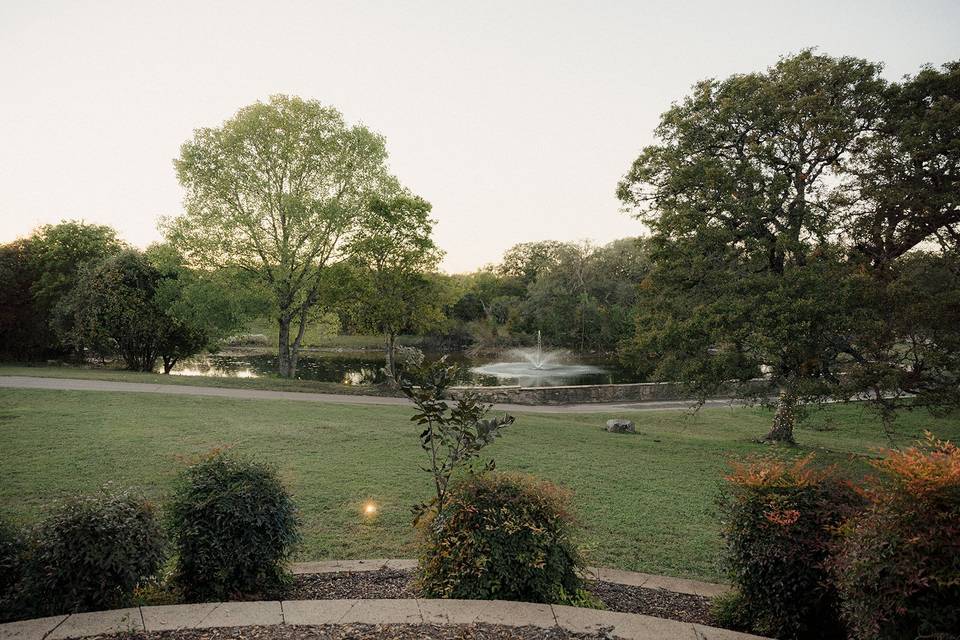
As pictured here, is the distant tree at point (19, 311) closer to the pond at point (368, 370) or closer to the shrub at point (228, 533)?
the pond at point (368, 370)

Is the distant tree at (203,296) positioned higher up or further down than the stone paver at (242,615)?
higher up

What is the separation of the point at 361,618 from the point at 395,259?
67.3 feet

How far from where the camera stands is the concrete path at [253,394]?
17.6 m

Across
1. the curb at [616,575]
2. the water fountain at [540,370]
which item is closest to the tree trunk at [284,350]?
the water fountain at [540,370]

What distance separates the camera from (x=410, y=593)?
14.6 ft

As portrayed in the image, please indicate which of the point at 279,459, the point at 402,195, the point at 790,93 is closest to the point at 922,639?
the point at 279,459

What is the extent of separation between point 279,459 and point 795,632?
8178 mm

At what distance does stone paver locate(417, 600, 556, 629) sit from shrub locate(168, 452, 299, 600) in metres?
1.46

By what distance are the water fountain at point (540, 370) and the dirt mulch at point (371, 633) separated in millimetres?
27217

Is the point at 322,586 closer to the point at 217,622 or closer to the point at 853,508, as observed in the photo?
the point at 217,622

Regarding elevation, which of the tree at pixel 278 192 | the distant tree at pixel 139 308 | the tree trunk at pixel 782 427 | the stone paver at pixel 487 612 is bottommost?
the tree trunk at pixel 782 427

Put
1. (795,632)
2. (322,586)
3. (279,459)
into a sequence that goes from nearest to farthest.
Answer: (795,632), (322,586), (279,459)

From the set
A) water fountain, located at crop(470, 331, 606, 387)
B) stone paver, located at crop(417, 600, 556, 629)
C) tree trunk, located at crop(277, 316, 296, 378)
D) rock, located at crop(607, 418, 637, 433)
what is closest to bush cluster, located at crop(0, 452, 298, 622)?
stone paver, located at crop(417, 600, 556, 629)

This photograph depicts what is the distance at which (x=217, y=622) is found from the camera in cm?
356
